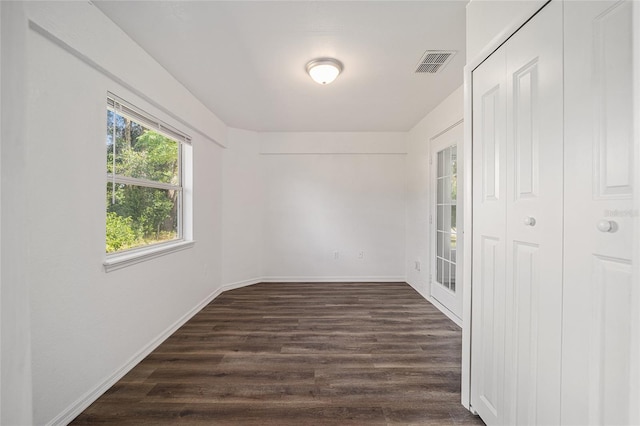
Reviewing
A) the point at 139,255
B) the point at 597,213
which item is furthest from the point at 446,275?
the point at 139,255

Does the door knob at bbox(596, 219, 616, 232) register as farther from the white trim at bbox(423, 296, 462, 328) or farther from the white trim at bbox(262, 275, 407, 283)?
the white trim at bbox(262, 275, 407, 283)

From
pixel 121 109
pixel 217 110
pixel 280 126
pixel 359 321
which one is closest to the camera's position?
pixel 121 109

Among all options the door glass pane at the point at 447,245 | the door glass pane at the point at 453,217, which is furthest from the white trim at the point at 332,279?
the door glass pane at the point at 453,217

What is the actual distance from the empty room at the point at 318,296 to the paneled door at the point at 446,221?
0.03 m

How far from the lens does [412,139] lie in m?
4.21

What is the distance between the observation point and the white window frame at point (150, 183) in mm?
1918

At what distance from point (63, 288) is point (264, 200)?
313 cm

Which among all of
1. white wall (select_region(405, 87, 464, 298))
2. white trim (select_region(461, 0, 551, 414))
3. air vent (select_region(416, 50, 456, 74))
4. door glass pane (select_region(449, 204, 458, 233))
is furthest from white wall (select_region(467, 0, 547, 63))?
door glass pane (select_region(449, 204, 458, 233))

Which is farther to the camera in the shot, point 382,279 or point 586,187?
point 382,279

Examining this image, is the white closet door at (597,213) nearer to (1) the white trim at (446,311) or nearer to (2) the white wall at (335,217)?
(1) the white trim at (446,311)

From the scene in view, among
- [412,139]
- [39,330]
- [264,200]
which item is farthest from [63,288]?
[412,139]

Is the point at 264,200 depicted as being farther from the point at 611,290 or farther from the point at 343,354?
the point at 611,290

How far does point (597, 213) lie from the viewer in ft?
2.92

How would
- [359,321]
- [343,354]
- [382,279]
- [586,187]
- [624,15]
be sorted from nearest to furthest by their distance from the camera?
[624,15]
[586,187]
[343,354]
[359,321]
[382,279]
